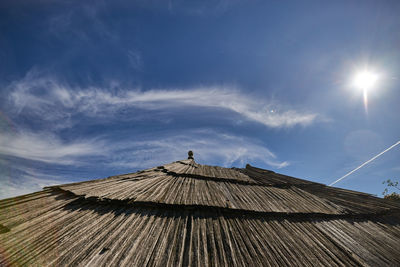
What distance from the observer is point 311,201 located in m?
6.70

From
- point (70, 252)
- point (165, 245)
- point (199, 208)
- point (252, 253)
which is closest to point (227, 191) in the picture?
point (199, 208)

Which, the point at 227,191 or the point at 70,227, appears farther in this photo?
the point at 227,191

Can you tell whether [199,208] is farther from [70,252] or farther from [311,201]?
[311,201]

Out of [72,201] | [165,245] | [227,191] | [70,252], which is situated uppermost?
[227,191]

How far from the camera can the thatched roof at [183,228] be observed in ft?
10.0

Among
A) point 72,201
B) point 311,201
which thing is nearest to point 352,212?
point 311,201

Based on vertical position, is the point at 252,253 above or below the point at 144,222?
below

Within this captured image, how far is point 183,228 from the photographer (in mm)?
3764

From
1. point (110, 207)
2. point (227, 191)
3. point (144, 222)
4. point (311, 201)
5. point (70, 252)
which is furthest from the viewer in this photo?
point (311, 201)

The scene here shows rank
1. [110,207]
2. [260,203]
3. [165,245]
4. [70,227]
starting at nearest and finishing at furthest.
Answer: [165,245], [70,227], [110,207], [260,203]

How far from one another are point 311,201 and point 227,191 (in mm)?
4282

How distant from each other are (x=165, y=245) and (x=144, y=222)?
37.5 inches

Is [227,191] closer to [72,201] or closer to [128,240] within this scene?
[128,240]

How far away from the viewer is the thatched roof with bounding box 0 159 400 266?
305 cm
